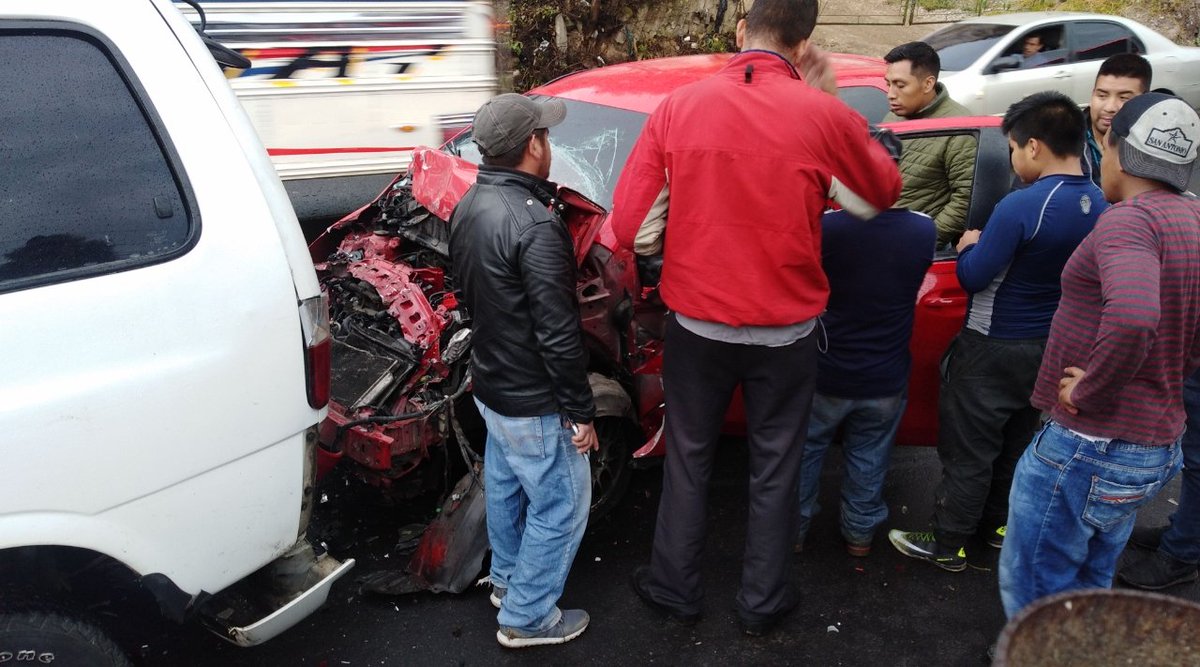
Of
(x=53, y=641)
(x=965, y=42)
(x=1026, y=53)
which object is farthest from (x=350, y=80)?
(x=1026, y=53)

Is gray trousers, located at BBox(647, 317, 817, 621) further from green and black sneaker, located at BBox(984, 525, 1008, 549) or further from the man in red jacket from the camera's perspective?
green and black sneaker, located at BBox(984, 525, 1008, 549)

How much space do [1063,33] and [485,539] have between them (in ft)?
27.4

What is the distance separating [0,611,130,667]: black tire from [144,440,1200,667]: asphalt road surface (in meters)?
0.81

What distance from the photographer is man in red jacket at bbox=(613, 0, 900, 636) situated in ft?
8.54

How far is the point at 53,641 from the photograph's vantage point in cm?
222

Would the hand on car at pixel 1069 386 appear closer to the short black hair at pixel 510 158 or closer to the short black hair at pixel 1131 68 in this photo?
the short black hair at pixel 510 158

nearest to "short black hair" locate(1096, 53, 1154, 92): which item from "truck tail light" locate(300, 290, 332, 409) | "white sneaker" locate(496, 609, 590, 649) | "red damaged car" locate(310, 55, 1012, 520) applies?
"red damaged car" locate(310, 55, 1012, 520)

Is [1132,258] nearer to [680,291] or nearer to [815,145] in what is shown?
[815,145]

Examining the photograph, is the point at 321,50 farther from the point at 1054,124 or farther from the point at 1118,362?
the point at 1118,362

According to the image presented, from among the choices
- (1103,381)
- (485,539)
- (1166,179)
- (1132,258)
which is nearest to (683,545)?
(485,539)

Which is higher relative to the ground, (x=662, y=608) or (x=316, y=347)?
(x=316, y=347)

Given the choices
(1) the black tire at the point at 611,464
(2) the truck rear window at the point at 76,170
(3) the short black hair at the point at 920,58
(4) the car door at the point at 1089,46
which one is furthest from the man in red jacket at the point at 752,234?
(4) the car door at the point at 1089,46

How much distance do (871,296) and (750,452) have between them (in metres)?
0.71

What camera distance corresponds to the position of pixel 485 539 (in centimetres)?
337
